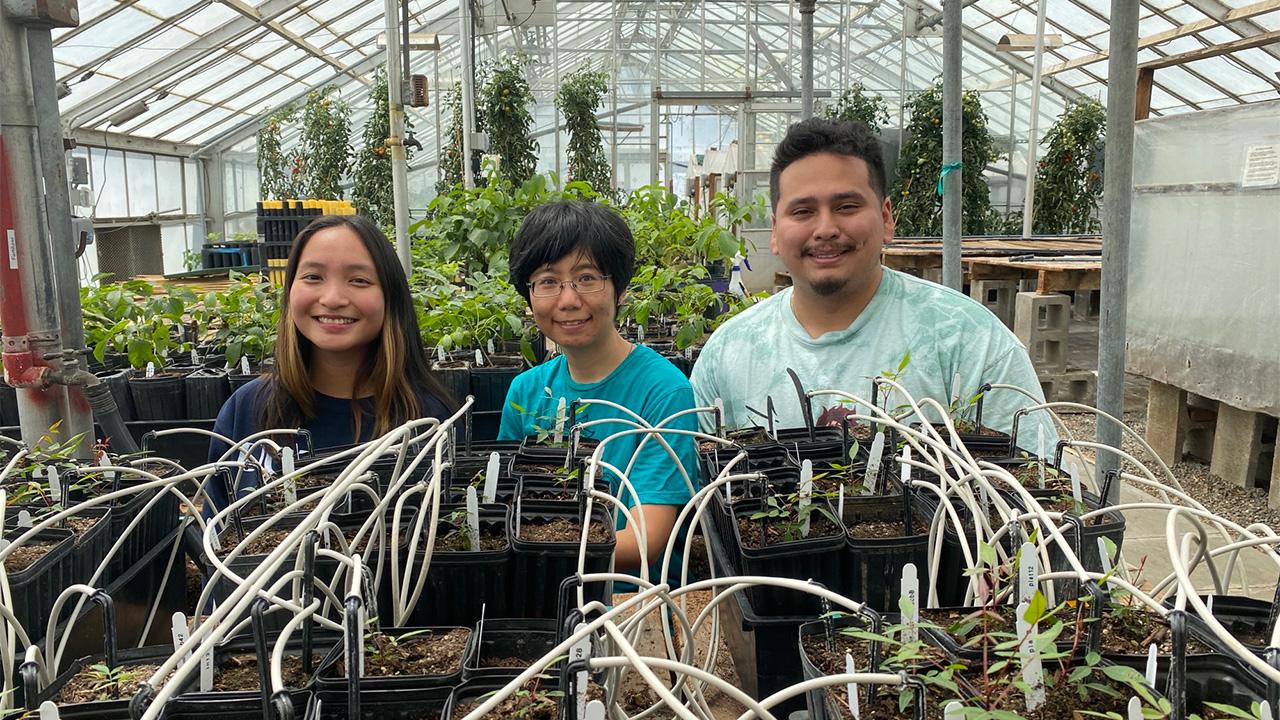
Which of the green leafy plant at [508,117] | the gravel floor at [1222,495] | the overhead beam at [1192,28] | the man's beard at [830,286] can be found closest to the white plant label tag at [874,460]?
the man's beard at [830,286]

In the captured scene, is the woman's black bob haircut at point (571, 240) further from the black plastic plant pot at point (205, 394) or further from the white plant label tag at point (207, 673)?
the black plastic plant pot at point (205, 394)

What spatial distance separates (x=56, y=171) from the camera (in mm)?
1999

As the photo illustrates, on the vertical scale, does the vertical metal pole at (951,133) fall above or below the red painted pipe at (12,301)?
above

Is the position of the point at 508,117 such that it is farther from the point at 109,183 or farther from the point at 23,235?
the point at 23,235

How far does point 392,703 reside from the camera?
0.85 metres

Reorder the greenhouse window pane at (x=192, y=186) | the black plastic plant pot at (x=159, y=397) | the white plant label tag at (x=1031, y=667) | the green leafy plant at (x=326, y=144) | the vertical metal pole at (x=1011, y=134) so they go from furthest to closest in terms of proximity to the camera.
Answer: the greenhouse window pane at (x=192, y=186) → the green leafy plant at (x=326, y=144) → the vertical metal pole at (x=1011, y=134) → the black plastic plant pot at (x=159, y=397) → the white plant label tag at (x=1031, y=667)

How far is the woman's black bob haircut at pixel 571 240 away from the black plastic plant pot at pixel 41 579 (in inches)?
35.8

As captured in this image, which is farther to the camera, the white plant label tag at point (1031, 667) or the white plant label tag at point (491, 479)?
the white plant label tag at point (491, 479)

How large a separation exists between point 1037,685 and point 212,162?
55.5 ft

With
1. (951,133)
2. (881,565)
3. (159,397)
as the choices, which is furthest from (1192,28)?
(159,397)

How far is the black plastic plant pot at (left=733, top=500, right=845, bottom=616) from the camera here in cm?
111

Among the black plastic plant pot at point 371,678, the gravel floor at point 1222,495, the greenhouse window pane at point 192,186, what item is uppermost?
the greenhouse window pane at point 192,186

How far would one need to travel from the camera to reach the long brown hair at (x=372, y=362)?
1.85 meters

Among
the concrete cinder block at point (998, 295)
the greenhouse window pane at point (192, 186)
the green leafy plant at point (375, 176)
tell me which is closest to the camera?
the concrete cinder block at point (998, 295)
